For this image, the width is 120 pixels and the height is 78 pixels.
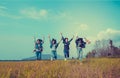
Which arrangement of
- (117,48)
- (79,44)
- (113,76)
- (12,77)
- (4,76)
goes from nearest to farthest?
1. (4,76)
2. (12,77)
3. (113,76)
4. (79,44)
5. (117,48)

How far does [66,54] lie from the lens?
824 inches

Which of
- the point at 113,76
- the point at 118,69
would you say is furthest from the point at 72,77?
the point at 118,69

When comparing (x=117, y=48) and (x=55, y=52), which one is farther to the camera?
(x=117, y=48)

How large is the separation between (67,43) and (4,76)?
517 inches

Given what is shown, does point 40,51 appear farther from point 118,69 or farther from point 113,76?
point 113,76

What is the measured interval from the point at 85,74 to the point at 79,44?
36.0 ft

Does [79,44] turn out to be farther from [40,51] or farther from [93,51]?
[93,51]

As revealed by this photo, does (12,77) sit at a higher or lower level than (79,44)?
lower

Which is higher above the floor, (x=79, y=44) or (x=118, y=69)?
(x=79, y=44)

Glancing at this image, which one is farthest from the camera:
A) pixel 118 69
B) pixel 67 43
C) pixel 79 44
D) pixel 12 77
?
pixel 67 43

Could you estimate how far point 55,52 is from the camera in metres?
21.3

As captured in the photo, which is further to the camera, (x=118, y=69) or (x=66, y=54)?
(x=66, y=54)

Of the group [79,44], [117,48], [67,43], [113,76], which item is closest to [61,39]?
[67,43]

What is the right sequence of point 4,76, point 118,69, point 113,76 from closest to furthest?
point 4,76 → point 113,76 → point 118,69
